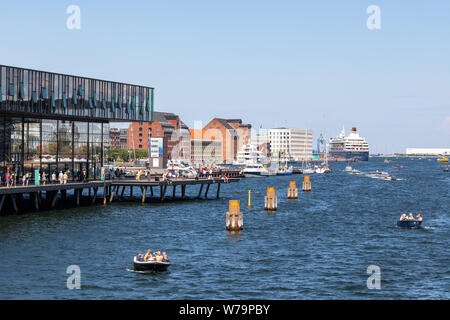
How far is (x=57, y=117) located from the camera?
91.6 meters

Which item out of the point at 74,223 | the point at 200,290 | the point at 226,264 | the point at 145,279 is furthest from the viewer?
the point at 74,223

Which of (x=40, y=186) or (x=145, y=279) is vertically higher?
(x=40, y=186)

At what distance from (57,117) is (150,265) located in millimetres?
50800

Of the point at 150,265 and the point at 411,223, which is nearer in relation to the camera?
the point at 150,265

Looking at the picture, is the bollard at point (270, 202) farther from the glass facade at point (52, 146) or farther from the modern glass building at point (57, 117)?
the modern glass building at point (57, 117)

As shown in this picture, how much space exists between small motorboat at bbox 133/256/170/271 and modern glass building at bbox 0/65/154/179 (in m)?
40.6

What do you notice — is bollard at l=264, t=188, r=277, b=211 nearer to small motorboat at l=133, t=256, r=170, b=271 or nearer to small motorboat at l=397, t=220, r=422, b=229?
small motorboat at l=397, t=220, r=422, b=229

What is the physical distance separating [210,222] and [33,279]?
37388 mm

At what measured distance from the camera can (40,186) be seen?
8062 cm

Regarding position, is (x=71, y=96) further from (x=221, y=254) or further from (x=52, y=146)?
(x=221, y=254)

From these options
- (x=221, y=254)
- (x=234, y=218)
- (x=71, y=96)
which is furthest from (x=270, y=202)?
(x=221, y=254)
